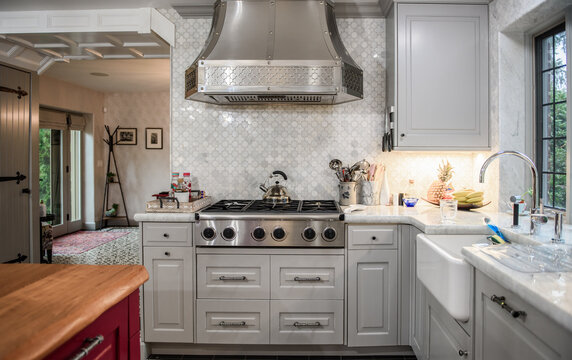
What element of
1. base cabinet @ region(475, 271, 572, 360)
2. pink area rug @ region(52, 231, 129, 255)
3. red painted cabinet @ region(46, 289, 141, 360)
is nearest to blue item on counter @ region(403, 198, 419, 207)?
base cabinet @ region(475, 271, 572, 360)

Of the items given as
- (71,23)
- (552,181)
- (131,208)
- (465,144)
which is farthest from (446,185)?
(131,208)

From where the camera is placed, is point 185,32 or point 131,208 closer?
point 185,32

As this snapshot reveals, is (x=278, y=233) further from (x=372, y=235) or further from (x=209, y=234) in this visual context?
(x=372, y=235)

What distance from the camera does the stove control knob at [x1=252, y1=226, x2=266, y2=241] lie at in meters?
2.37

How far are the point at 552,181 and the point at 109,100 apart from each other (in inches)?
288

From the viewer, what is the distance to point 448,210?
214cm

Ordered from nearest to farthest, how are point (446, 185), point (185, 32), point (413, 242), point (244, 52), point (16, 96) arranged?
point (413, 242), point (244, 52), point (446, 185), point (185, 32), point (16, 96)

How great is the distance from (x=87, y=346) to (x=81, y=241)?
224 inches

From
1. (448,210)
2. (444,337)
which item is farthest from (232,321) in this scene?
(448,210)

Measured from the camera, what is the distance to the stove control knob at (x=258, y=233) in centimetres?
237

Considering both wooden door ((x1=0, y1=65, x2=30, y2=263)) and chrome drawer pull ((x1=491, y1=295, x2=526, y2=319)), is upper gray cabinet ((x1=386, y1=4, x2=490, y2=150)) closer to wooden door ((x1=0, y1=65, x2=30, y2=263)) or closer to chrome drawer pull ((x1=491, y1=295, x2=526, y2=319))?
chrome drawer pull ((x1=491, y1=295, x2=526, y2=319))

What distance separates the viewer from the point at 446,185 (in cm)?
281

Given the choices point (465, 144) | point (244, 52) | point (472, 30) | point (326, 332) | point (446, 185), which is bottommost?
point (326, 332)

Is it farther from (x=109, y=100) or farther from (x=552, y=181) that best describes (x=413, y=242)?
(x=109, y=100)
